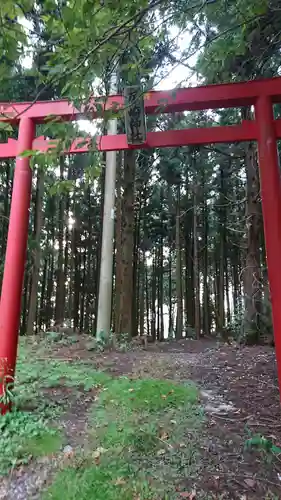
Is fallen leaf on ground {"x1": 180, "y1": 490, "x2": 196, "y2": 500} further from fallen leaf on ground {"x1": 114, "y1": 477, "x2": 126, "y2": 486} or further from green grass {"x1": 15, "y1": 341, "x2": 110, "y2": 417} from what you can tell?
green grass {"x1": 15, "y1": 341, "x2": 110, "y2": 417}

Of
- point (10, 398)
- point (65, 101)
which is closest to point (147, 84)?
point (65, 101)

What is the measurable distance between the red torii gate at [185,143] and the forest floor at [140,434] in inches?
23.5

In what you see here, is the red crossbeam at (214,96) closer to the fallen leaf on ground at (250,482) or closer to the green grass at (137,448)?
the green grass at (137,448)

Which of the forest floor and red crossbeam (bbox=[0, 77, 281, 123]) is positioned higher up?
red crossbeam (bbox=[0, 77, 281, 123])

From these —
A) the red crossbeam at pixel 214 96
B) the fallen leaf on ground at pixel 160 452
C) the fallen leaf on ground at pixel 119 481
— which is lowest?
the fallen leaf on ground at pixel 119 481

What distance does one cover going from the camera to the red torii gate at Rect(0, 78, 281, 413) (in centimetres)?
303

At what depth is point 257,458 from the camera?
2566mm

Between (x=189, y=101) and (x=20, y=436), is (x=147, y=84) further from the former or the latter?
(x=20, y=436)

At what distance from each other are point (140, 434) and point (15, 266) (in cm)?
196

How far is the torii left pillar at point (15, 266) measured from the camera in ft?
10.5

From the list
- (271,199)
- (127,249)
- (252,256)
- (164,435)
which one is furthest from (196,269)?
(164,435)

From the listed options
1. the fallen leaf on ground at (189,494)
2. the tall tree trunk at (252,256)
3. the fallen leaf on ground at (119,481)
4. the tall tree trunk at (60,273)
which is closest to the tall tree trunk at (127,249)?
the tall tree trunk at (252,256)

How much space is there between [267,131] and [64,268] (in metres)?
11.3

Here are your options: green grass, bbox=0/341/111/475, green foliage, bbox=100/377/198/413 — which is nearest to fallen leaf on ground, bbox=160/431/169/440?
green foliage, bbox=100/377/198/413
